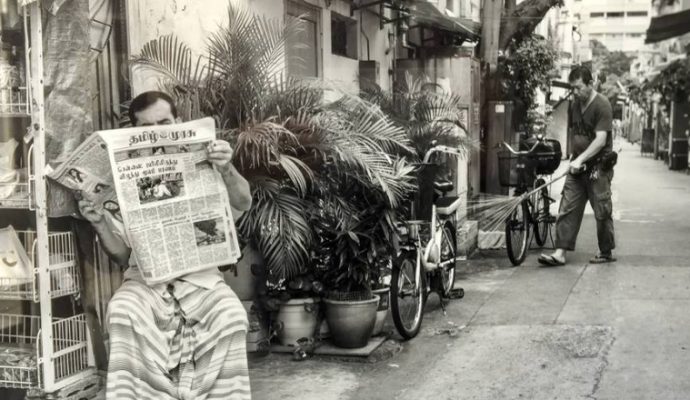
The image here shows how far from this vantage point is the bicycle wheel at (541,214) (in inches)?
372

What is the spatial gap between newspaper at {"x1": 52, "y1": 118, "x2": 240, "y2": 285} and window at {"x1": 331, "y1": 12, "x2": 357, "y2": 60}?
5397 millimetres

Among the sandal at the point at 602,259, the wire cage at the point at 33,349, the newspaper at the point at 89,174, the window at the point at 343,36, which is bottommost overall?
the sandal at the point at 602,259

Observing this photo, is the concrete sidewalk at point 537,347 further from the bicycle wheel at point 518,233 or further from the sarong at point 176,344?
the sarong at point 176,344

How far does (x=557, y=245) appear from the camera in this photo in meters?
8.62

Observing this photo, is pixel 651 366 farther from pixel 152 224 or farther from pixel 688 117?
pixel 688 117

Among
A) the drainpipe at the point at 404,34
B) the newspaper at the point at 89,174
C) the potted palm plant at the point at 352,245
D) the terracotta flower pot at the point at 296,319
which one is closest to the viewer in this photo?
the newspaper at the point at 89,174

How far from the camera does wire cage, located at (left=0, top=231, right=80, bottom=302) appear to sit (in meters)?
3.96

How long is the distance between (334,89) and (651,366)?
10.3ft

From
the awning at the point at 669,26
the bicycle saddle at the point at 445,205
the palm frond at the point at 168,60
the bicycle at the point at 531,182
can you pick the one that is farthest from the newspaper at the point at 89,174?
the awning at the point at 669,26

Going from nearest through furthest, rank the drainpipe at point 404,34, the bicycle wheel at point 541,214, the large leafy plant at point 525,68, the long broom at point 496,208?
the long broom at point 496,208 < the bicycle wheel at point 541,214 < the drainpipe at point 404,34 < the large leafy plant at point 525,68

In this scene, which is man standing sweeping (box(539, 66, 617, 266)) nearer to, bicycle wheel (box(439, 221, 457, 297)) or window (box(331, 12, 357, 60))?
bicycle wheel (box(439, 221, 457, 297))

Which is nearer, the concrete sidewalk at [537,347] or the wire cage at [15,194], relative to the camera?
the wire cage at [15,194]

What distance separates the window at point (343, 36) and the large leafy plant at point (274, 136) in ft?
12.0

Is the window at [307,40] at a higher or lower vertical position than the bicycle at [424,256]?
higher
